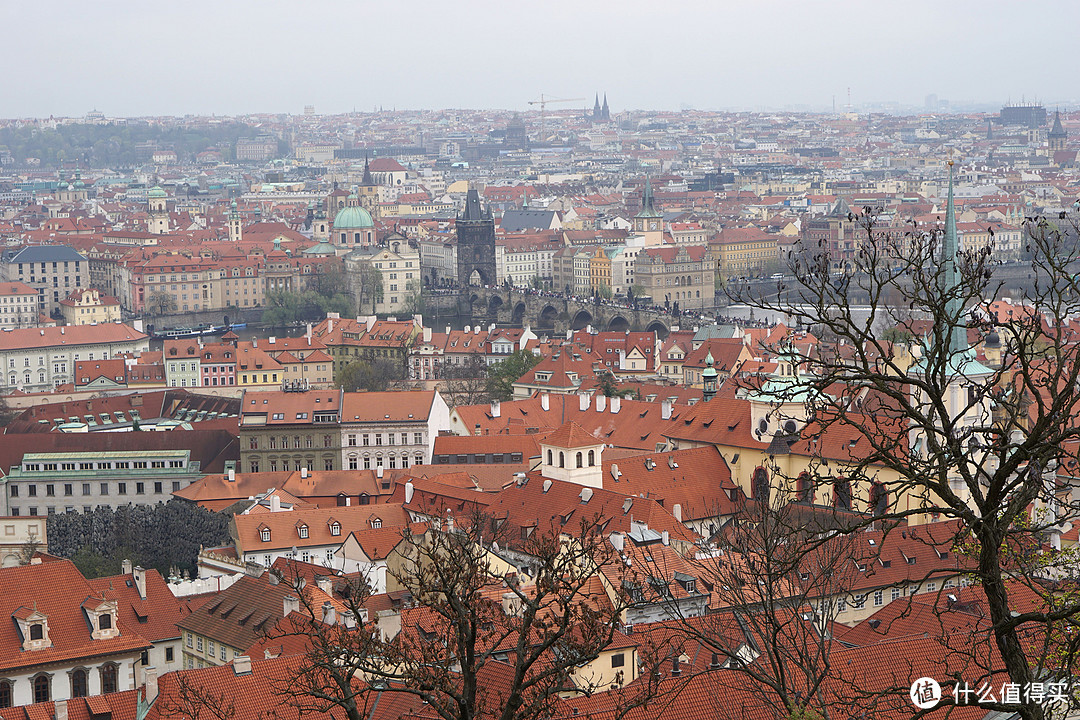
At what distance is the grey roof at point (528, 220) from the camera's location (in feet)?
517

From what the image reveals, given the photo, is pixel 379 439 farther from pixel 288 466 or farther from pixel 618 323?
pixel 618 323

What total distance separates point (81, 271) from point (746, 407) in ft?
310

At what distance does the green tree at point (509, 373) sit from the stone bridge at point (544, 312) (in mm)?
30122

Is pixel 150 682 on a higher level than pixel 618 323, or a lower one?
higher

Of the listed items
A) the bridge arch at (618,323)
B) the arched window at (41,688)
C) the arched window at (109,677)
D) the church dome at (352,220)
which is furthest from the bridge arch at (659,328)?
the arched window at (41,688)

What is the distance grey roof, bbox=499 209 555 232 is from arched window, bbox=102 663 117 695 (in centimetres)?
12689

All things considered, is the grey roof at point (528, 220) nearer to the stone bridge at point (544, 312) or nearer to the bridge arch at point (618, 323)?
the stone bridge at point (544, 312)

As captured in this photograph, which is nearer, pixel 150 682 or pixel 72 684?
pixel 150 682

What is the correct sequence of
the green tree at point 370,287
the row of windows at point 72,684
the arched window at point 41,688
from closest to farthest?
the row of windows at point 72,684 < the arched window at point 41,688 < the green tree at point 370,287

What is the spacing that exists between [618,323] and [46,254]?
4645 centimetres

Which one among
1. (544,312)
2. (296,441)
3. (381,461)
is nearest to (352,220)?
(544,312)

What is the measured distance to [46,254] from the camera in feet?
443

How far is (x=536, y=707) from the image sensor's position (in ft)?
41.9

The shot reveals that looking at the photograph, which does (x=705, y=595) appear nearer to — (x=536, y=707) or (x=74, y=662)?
(x=74, y=662)
